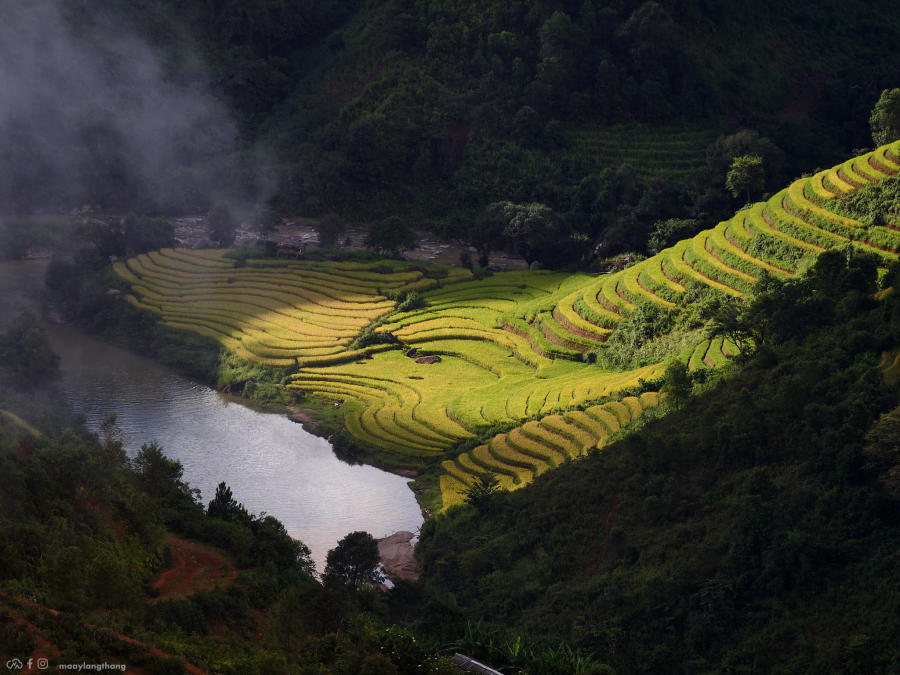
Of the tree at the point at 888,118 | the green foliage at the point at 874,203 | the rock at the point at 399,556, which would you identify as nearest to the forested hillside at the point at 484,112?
the tree at the point at 888,118

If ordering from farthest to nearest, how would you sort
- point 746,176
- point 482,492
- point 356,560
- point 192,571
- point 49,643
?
point 746,176
point 482,492
point 356,560
point 192,571
point 49,643

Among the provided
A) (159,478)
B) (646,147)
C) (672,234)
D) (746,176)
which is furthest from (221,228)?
(159,478)

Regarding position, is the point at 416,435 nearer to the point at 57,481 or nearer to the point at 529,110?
the point at 57,481

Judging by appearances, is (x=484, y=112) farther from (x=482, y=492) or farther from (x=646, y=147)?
(x=482, y=492)

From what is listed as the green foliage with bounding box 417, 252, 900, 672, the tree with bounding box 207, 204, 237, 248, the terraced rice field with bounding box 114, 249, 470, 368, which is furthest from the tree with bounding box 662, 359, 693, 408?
the tree with bounding box 207, 204, 237, 248

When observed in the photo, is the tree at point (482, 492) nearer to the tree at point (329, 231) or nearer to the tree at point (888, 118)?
the tree at point (329, 231)

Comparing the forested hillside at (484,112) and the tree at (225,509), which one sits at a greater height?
the forested hillside at (484,112)
